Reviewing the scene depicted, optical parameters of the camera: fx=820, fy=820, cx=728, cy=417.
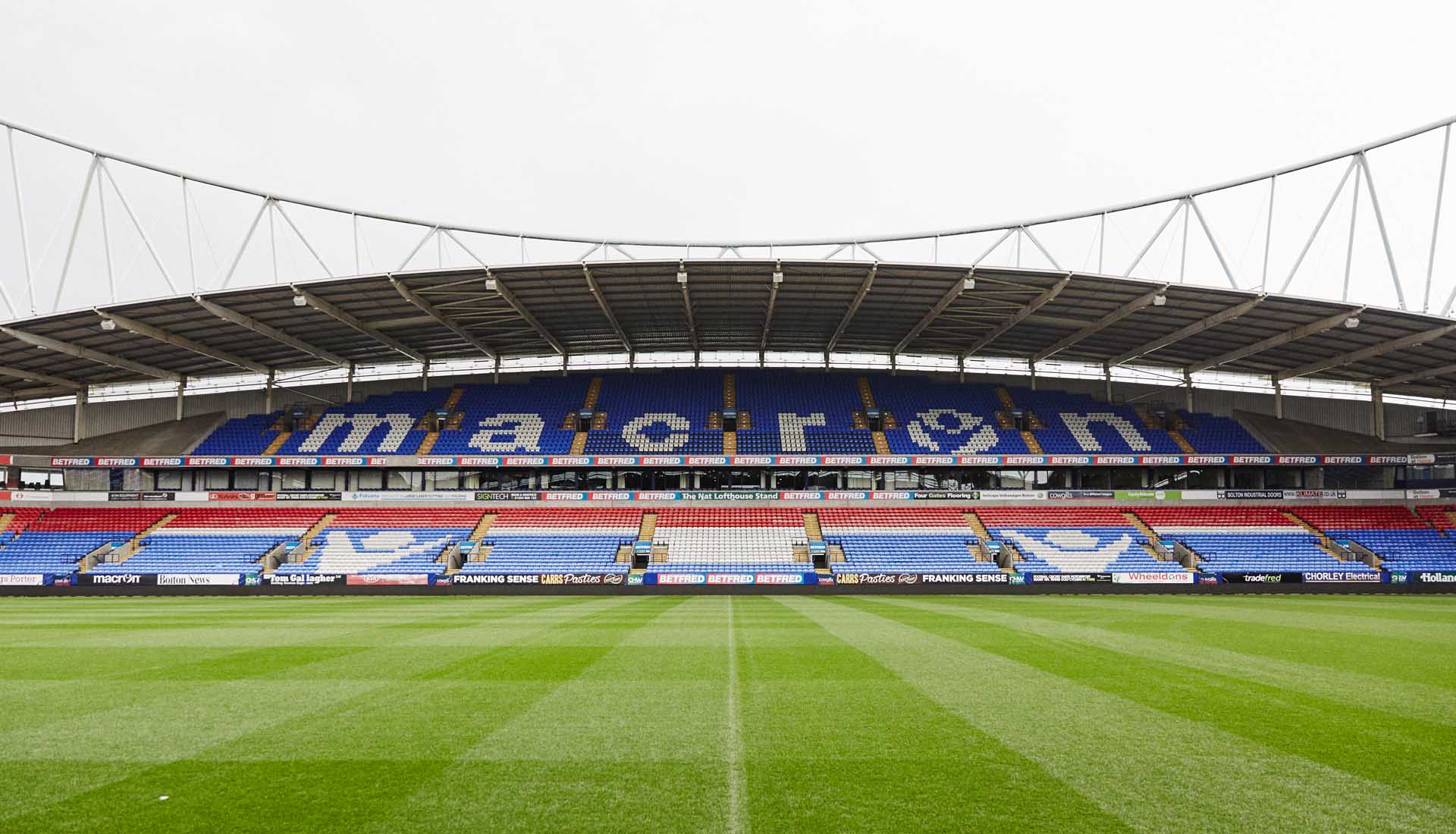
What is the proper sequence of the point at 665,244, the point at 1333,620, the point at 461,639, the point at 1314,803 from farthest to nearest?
the point at 665,244
the point at 1333,620
the point at 461,639
the point at 1314,803

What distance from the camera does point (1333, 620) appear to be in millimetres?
17719

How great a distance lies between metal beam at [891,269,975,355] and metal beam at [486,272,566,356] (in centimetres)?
1924

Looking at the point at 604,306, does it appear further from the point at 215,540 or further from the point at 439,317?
the point at 215,540

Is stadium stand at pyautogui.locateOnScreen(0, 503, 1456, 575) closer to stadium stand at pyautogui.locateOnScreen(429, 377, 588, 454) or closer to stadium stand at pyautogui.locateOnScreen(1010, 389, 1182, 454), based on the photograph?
stadium stand at pyautogui.locateOnScreen(1010, 389, 1182, 454)

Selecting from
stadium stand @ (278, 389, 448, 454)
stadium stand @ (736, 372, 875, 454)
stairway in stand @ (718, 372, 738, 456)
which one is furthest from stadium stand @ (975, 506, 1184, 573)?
stadium stand @ (278, 389, 448, 454)

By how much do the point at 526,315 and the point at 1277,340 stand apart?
34937mm

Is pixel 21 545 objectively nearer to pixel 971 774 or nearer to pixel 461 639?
pixel 461 639

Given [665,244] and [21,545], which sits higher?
[665,244]

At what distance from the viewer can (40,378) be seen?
42.2 m

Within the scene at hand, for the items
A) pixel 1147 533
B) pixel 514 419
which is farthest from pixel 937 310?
pixel 514 419

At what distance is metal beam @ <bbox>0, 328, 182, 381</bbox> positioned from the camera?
3503 centimetres

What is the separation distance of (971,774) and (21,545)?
47.6 m

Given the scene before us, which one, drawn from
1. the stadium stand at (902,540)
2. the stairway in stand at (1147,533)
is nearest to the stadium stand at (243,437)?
the stadium stand at (902,540)

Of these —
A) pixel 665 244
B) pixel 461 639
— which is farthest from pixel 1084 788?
pixel 665 244
